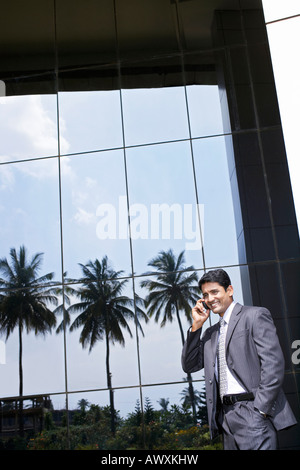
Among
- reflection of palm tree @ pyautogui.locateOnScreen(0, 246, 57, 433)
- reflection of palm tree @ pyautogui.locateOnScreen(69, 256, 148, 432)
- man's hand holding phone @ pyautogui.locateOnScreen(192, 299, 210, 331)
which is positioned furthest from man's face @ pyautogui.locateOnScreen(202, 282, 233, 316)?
reflection of palm tree @ pyautogui.locateOnScreen(0, 246, 57, 433)

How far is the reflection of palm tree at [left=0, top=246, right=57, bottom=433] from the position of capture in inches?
400

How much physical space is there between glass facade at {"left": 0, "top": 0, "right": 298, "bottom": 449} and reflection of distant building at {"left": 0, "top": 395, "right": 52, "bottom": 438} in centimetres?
2

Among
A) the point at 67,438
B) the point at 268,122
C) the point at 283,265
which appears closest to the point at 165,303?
the point at 283,265

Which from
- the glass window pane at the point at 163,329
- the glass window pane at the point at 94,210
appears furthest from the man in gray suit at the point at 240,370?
the glass window pane at the point at 94,210

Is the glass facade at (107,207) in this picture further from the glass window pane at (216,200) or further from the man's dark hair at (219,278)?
the man's dark hair at (219,278)

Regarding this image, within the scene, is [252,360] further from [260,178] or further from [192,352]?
[260,178]

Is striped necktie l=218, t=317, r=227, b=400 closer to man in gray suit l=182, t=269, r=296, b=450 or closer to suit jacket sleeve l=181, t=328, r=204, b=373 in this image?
man in gray suit l=182, t=269, r=296, b=450

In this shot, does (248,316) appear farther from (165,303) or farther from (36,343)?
(36,343)

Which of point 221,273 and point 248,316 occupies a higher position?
point 221,273

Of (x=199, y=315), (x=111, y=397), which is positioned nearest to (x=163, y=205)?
(x=111, y=397)

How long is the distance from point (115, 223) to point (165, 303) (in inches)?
70.5

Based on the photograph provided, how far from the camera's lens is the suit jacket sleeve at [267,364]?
4836 mm

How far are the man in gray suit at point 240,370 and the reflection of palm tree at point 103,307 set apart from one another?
415cm

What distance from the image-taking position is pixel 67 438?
30.5 ft
